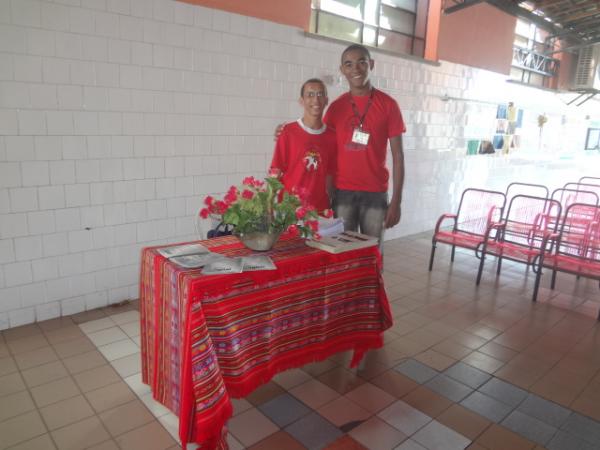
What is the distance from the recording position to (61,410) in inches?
90.9

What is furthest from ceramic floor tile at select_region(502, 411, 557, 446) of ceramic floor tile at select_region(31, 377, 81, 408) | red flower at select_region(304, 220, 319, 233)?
ceramic floor tile at select_region(31, 377, 81, 408)

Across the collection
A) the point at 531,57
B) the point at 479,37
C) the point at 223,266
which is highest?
the point at 531,57

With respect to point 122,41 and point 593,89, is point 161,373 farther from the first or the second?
point 593,89

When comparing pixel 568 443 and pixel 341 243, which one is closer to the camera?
pixel 568 443

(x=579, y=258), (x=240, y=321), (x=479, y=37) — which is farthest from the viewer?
(x=479, y=37)

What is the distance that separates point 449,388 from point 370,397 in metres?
0.50

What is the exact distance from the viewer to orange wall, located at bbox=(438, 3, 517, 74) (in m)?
6.17

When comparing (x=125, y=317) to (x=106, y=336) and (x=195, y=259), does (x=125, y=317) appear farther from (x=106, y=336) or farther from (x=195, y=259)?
(x=195, y=259)

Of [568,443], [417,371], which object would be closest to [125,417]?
[417,371]

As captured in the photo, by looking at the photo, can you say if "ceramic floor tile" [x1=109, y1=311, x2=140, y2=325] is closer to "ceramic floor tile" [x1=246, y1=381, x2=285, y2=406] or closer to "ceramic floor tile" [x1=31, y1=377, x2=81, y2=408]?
"ceramic floor tile" [x1=31, y1=377, x2=81, y2=408]

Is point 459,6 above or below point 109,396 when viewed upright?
above

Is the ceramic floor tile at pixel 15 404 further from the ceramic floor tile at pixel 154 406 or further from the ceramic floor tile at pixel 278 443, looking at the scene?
the ceramic floor tile at pixel 278 443

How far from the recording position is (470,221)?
487cm

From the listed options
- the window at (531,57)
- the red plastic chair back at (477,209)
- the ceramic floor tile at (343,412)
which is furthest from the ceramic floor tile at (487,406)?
the window at (531,57)
